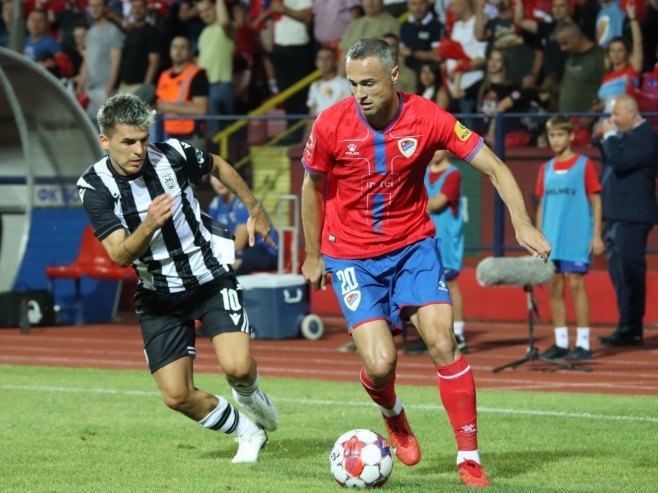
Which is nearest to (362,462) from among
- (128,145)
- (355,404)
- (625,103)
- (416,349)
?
(128,145)

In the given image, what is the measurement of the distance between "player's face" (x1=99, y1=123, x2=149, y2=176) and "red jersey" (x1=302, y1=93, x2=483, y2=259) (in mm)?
915

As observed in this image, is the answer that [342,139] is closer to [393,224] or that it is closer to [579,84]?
[393,224]

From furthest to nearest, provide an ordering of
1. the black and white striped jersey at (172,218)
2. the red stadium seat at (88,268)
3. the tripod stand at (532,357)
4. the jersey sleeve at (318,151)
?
the red stadium seat at (88,268)
the tripod stand at (532,357)
the black and white striped jersey at (172,218)
the jersey sleeve at (318,151)

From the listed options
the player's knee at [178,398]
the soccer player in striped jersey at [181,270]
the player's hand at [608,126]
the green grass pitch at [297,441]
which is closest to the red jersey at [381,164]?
the soccer player in striped jersey at [181,270]

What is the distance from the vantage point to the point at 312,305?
62.0ft

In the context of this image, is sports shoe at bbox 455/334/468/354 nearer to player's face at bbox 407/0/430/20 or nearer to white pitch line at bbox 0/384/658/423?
white pitch line at bbox 0/384/658/423

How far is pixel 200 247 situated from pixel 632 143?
7169 millimetres

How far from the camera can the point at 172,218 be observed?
26.3 feet

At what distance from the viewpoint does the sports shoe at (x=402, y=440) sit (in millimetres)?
7863

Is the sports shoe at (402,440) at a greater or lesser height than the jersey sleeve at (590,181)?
lesser

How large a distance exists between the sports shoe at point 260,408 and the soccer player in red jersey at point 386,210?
0.87 metres

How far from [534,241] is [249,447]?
234 centimetres

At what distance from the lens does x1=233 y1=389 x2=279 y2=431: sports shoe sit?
827 centimetres

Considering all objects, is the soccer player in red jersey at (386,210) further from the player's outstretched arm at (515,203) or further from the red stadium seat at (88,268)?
the red stadium seat at (88,268)
